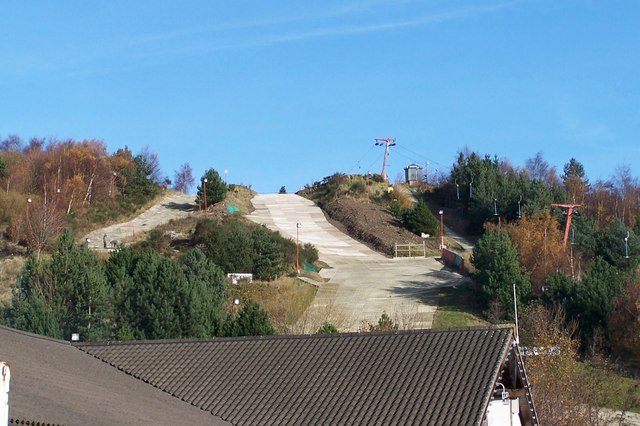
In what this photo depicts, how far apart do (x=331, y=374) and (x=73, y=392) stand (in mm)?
6647

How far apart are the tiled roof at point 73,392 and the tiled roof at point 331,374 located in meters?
0.95

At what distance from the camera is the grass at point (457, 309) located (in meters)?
50.7

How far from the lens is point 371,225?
81812mm

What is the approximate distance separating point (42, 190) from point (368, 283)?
114ft

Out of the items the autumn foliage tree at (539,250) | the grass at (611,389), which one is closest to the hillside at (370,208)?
the autumn foliage tree at (539,250)

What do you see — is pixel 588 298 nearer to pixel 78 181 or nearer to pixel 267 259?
pixel 267 259

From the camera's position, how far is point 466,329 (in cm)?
2336

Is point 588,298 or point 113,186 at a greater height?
point 113,186

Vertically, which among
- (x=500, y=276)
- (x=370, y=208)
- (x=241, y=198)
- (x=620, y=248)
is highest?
(x=241, y=198)

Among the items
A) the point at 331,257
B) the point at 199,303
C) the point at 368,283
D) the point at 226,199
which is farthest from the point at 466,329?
the point at 226,199

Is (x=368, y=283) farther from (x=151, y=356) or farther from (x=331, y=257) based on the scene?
(x=151, y=356)

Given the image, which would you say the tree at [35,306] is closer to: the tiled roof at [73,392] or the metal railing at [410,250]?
the tiled roof at [73,392]

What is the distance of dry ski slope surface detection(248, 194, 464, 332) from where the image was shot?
50.3 meters

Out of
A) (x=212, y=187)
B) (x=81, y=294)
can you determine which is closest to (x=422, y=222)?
(x=212, y=187)
